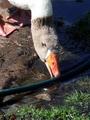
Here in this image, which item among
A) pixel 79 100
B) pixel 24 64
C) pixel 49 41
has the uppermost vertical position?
pixel 49 41

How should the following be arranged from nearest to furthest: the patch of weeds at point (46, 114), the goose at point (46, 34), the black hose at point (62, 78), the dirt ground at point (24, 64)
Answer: the patch of weeds at point (46, 114) < the black hose at point (62, 78) < the dirt ground at point (24, 64) < the goose at point (46, 34)

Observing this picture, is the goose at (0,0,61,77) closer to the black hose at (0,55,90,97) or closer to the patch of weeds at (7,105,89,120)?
the black hose at (0,55,90,97)

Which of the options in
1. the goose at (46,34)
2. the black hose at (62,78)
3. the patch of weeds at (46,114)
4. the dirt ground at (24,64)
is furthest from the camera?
the goose at (46,34)

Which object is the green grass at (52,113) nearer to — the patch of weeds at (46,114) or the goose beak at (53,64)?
the patch of weeds at (46,114)

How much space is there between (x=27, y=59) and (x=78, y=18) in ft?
4.04

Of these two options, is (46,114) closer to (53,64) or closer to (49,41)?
(53,64)


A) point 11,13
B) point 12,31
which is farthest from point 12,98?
point 11,13

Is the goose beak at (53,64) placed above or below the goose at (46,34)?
below

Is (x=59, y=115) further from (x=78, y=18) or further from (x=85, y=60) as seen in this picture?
(x=78, y=18)

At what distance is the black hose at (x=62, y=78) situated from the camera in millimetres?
4797

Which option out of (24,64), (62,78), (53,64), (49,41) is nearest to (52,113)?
(62,78)

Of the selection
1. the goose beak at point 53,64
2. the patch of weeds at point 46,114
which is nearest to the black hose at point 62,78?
the goose beak at point 53,64

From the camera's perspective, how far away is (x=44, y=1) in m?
5.25

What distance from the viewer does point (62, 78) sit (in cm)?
514
